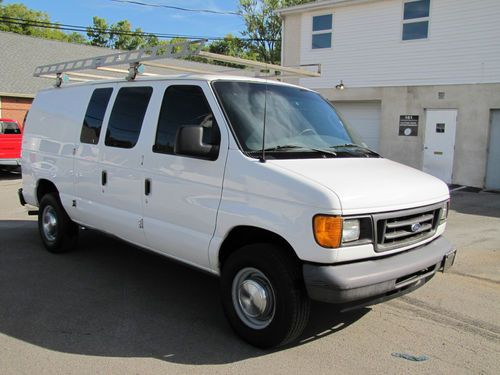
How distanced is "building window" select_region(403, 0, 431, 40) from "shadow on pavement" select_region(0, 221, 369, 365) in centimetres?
1268

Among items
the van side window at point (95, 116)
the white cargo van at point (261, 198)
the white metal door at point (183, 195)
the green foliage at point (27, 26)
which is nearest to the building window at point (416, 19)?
the white cargo van at point (261, 198)

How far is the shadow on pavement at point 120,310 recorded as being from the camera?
3814 mm

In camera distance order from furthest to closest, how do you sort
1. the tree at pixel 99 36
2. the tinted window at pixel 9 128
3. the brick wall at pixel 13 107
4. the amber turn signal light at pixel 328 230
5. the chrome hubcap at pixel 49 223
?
the tree at pixel 99 36, the brick wall at pixel 13 107, the tinted window at pixel 9 128, the chrome hubcap at pixel 49 223, the amber turn signal light at pixel 328 230

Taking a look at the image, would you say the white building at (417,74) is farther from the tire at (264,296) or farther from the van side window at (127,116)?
the tire at (264,296)

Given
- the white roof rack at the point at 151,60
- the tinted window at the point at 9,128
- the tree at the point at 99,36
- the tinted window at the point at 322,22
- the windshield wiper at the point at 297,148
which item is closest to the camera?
the windshield wiper at the point at 297,148

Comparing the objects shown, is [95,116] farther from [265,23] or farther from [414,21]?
[265,23]

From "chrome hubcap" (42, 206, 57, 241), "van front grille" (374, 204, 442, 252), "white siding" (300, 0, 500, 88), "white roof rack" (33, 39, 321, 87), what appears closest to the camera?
A: "van front grille" (374, 204, 442, 252)

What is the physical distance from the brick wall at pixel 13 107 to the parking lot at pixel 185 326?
18976 mm

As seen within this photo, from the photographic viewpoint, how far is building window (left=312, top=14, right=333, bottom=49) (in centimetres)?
1736

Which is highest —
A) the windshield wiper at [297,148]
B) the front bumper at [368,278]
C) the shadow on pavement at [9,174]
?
the windshield wiper at [297,148]

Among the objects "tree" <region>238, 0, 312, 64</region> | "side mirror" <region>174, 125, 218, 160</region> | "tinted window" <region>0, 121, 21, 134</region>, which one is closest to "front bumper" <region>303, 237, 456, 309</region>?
"side mirror" <region>174, 125, 218, 160</region>

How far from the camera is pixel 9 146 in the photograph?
15562 mm

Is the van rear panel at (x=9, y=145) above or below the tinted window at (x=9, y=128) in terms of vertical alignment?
below

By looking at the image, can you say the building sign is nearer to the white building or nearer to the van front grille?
the white building
